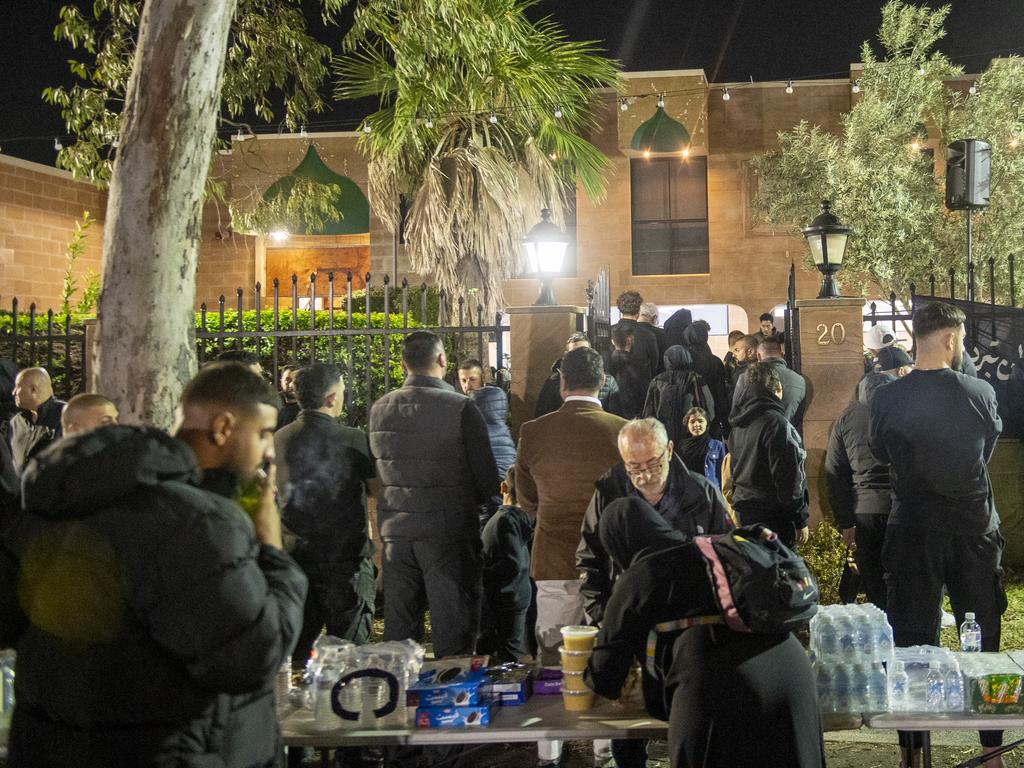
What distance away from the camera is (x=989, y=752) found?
4602mm

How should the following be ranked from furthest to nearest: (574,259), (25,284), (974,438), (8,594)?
(574,259) < (25,284) < (974,438) < (8,594)

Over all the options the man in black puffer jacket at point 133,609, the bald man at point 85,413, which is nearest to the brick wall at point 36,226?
the bald man at point 85,413

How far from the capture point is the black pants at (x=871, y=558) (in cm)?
733

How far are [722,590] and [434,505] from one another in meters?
3.01

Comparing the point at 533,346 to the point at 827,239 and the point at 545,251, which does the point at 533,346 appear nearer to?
the point at 545,251

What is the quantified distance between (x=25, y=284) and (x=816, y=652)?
79.5 feet

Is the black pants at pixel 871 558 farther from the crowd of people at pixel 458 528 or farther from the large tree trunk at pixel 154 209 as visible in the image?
the large tree trunk at pixel 154 209

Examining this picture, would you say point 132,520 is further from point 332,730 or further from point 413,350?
point 413,350

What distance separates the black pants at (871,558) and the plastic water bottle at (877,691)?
122 inches

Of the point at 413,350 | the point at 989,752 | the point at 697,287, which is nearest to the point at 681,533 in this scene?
the point at 989,752

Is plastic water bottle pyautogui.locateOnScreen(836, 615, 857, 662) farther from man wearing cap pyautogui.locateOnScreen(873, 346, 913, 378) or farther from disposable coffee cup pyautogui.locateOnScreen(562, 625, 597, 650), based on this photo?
man wearing cap pyautogui.locateOnScreen(873, 346, 913, 378)

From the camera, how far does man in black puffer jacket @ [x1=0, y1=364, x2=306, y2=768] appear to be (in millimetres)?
2432

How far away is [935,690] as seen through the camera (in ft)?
14.1

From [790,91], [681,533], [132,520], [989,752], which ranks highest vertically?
[790,91]
